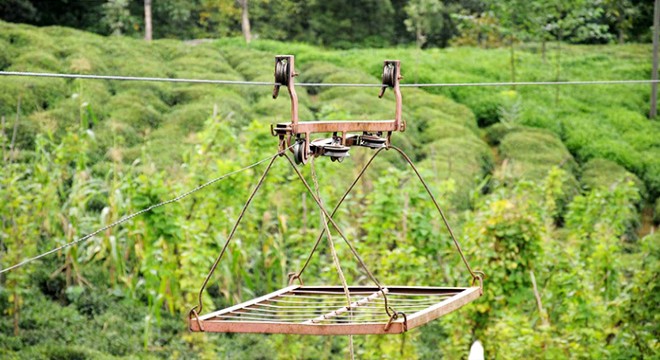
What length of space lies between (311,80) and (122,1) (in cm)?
584

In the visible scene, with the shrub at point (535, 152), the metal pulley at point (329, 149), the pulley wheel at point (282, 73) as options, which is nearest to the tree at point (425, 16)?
the shrub at point (535, 152)

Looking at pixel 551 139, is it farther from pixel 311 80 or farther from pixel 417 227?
pixel 417 227

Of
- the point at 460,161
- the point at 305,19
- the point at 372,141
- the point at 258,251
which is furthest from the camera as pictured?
the point at 305,19

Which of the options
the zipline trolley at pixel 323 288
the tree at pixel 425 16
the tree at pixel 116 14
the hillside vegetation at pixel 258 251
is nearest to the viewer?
the zipline trolley at pixel 323 288

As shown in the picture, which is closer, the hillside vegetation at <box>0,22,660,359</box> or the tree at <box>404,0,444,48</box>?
the hillside vegetation at <box>0,22,660,359</box>

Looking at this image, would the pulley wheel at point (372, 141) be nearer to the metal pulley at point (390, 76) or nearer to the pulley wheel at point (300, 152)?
the metal pulley at point (390, 76)

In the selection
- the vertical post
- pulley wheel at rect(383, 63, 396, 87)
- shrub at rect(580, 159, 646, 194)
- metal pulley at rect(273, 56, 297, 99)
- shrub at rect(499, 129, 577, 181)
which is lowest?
shrub at rect(580, 159, 646, 194)

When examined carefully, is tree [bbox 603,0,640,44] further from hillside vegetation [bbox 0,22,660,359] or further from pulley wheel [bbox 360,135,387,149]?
pulley wheel [bbox 360,135,387,149]

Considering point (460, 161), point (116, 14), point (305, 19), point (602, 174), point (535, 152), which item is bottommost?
point (602, 174)

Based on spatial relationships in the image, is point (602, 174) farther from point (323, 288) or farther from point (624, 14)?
point (624, 14)

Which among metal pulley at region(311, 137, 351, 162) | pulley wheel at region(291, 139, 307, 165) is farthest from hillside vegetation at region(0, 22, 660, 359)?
pulley wheel at region(291, 139, 307, 165)

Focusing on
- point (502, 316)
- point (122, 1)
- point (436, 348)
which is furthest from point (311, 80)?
point (502, 316)

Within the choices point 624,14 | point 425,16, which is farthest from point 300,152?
point 624,14

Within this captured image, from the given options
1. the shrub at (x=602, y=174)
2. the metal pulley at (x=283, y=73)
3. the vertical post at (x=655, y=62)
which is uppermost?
the metal pulley at (x=283, y=73)
